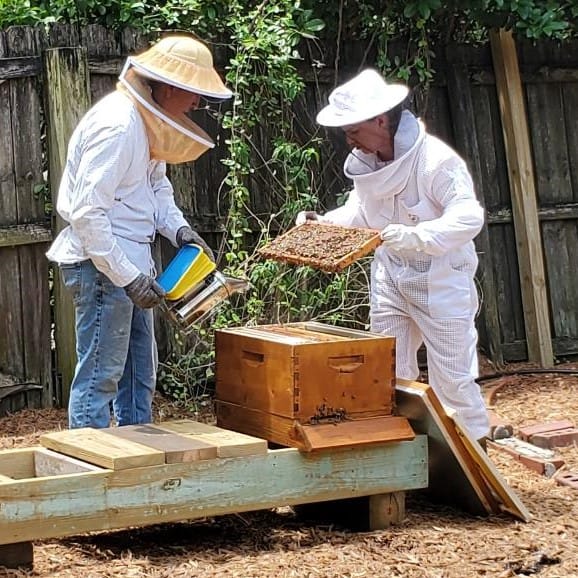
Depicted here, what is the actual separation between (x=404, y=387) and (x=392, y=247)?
0.58 meters

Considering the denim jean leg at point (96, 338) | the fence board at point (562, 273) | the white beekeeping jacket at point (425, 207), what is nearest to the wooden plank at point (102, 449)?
the denim jean leg at point (96, 338)

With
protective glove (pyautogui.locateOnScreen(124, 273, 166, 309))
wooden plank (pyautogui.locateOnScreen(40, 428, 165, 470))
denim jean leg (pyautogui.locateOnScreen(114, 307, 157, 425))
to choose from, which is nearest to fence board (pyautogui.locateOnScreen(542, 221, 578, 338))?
denim jean leg (pyautogui.locateOnScreen(114, 307, 157, 425))

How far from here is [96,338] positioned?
4.68 m

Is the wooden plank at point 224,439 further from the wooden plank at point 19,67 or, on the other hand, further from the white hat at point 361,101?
the wooden plank at point 19,67

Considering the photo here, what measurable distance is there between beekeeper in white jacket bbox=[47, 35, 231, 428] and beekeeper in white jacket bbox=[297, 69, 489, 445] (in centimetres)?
69

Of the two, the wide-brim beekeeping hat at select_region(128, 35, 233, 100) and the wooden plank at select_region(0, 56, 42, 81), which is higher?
the wooden plank at select_region(0, 56, 42, 81)

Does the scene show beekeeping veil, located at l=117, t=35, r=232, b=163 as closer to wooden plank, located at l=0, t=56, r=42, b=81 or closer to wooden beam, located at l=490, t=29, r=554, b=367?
wooden plank, located at l=0, t=56, r=42, b=81

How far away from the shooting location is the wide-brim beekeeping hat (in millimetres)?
4598

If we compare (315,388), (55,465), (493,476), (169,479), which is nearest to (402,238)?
(315,388)

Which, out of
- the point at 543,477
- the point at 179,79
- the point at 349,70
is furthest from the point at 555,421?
the point at 179,79

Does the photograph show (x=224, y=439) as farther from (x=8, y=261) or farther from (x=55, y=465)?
(x=8, y=261)

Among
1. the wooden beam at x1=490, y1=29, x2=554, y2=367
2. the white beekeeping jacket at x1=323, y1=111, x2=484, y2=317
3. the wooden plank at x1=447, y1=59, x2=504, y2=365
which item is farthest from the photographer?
the wooden beam at x1=490, y1=29, x2=554, y2=367

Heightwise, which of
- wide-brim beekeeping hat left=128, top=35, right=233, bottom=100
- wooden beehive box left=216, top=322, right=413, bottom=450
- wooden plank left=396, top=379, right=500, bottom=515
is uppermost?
wide-brim beekeeping hat left=128, top=35, right=233, bottom=100

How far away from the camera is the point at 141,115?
4641mm
